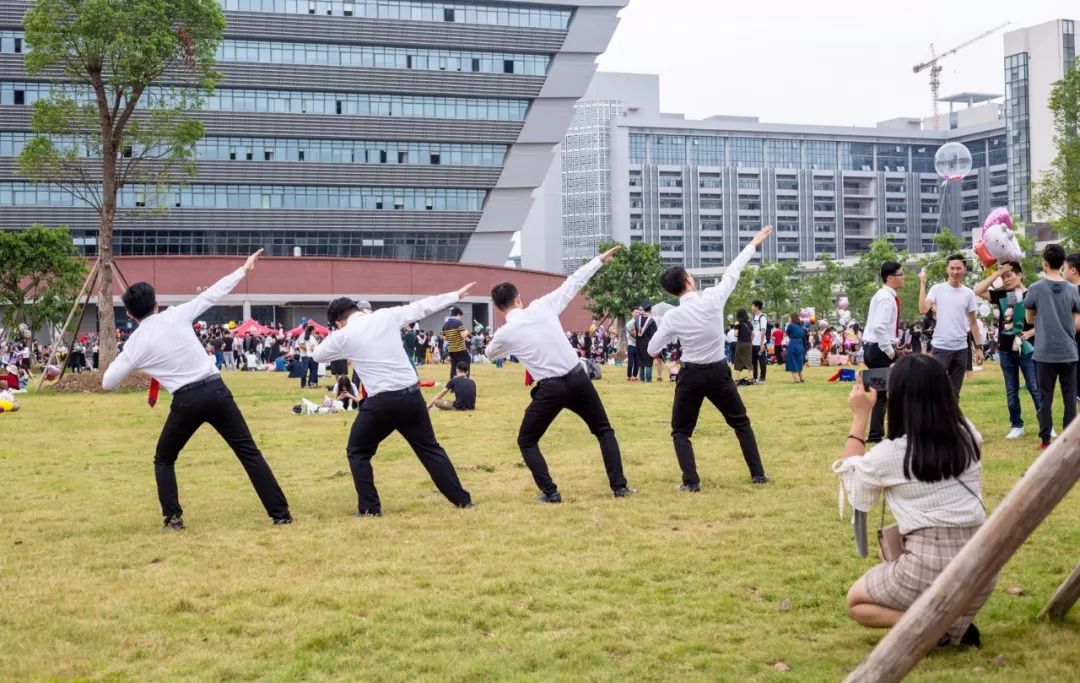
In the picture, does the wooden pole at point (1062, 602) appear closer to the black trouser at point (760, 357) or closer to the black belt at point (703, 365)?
the black belt at point (703, 365)

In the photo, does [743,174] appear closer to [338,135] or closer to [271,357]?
[338,135]

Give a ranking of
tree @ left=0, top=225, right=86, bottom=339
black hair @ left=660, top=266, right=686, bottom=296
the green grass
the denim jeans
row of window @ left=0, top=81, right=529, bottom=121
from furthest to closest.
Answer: row of window @ left=0, top=81, right=529, bottom=121 → tree @ left=0, top=225, right=86, bottom=339 → the denim jeans → black hair @ left=660, top=266, right=686, bottom=296 → the green grass

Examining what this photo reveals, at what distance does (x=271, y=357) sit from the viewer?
4747 cm

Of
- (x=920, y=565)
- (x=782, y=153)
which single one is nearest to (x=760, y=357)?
(x=920, y=565)

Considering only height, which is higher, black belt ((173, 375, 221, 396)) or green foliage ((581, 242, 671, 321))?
green foliage ((581, 242, 671, 321))

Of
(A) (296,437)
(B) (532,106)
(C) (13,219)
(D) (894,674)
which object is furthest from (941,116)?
(D) (894,674)

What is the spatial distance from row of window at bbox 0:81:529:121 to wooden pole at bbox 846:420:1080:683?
210ft

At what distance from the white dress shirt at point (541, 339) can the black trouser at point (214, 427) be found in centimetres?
209

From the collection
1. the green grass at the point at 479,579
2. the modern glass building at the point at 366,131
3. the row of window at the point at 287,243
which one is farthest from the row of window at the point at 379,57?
the green grass at the point at 479,579

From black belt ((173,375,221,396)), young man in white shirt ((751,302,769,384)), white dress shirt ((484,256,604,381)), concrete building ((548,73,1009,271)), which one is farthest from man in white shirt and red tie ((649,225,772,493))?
concrete building ((548,73,1009,271))

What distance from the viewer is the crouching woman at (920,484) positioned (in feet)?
16.0

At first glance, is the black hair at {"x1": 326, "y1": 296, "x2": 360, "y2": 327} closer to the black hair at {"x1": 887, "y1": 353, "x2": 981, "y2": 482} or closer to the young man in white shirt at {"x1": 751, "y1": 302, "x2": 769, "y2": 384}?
the black hair at {"x1": 887, "y1": 353, "x2": 981, "y2": 482}

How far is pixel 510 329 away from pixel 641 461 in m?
3.21

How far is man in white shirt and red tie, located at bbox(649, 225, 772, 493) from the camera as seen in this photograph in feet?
31.1
